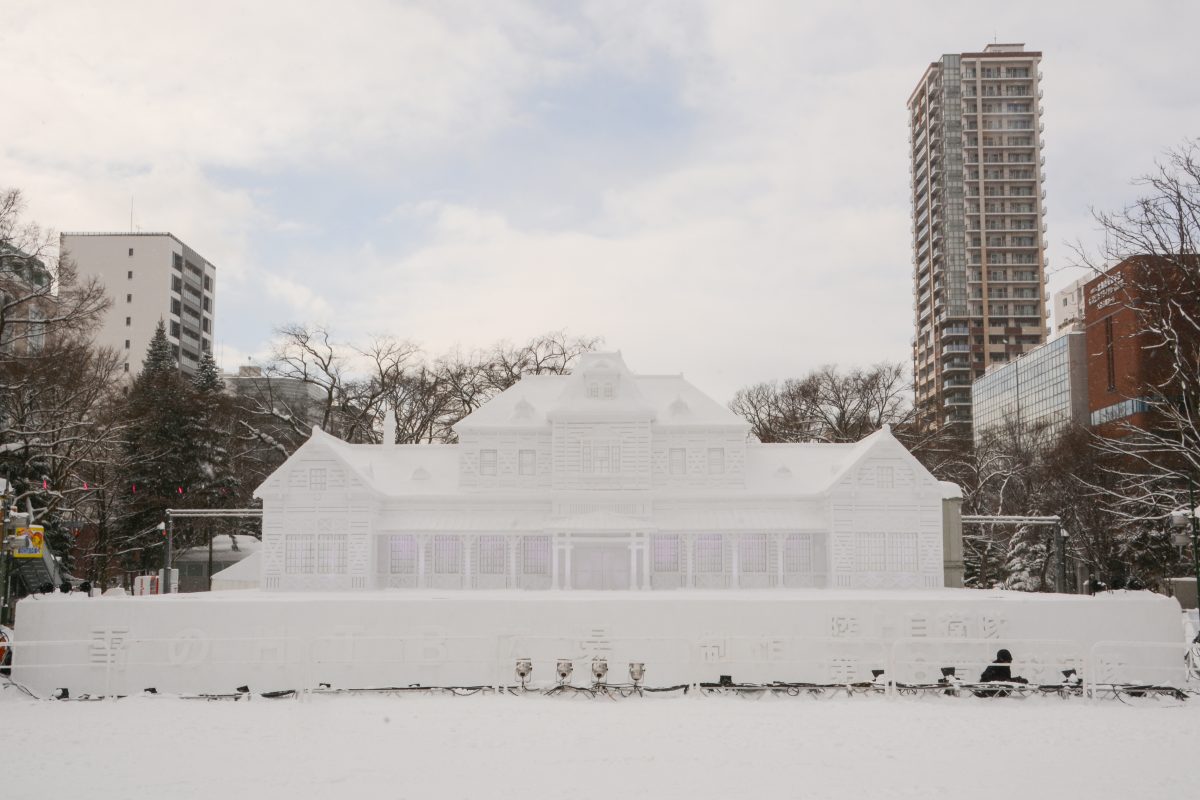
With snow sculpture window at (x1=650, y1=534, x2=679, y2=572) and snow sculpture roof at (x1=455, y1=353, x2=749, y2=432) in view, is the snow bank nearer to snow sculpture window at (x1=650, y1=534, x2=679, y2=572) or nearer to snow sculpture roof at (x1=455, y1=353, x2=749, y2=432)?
snow sculpture window at (x1=650, y1=534, x2=679, y2=572)

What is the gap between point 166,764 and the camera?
1296 cm

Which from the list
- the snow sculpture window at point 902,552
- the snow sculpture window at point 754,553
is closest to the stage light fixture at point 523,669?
the snow sculpture window at point 754,553

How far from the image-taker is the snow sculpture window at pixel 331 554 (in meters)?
36.2

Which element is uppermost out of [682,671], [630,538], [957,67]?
[957,67]

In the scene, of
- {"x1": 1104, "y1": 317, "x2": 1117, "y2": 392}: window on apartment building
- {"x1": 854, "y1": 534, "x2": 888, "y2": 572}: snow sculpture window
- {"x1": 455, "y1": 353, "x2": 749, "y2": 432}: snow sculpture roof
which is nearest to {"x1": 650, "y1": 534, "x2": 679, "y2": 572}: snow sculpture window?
{"x1": 455, "y1": 353, "x2": 749, "y2": 432}: snow sculpture roof

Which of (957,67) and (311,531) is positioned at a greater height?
(957,67)

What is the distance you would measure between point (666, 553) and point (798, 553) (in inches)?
186

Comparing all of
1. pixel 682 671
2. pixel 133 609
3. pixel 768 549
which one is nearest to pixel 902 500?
pixel 768 549

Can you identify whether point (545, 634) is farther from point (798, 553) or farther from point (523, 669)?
point (798, 553)

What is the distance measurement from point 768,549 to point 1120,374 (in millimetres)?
32186

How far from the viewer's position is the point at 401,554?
37156mm

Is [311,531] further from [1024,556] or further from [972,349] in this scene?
[972,349]

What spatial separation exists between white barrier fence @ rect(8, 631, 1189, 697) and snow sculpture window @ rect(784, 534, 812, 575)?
14.4m

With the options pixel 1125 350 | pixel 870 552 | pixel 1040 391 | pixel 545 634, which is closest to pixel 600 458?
pixel 870 552
